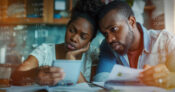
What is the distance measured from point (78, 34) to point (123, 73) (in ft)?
1.09

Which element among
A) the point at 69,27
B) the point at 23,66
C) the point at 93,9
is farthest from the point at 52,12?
the point at 23,66

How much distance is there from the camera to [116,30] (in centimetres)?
113

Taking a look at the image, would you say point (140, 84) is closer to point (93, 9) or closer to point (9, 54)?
point (93, 9)

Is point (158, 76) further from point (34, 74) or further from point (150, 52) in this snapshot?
point (34, 74)

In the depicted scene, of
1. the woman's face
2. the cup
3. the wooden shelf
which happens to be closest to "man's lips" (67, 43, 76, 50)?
the woman's face

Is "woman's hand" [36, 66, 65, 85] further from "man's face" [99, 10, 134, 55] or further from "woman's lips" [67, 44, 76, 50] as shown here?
"man's face" [99, 10, 134, 55]

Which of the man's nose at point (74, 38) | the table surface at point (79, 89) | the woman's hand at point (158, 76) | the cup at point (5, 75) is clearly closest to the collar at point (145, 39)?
the woman's hand at point (158, 76)

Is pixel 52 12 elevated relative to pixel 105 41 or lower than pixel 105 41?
elevated

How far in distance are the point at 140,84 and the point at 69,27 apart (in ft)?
1.67

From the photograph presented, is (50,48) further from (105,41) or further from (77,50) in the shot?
(105,41)

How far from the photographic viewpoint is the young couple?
1.09m

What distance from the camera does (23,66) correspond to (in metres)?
1.11

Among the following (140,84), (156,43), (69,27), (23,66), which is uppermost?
(69,27)

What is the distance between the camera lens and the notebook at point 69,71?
1062mm
